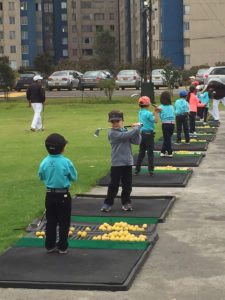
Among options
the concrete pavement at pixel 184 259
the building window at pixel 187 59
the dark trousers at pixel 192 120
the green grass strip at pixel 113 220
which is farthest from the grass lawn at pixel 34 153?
the building window at pixel 187 59

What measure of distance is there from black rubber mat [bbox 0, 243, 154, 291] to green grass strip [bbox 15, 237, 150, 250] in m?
0.11

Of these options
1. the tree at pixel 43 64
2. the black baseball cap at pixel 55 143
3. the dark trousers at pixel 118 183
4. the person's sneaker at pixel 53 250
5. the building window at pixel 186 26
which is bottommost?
the tree at pixel 43 64

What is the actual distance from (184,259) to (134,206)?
98.7 inches

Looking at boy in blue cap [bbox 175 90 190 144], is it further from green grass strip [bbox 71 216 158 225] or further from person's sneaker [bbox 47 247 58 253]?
person's sneaker [bbox 47 247 58 253]

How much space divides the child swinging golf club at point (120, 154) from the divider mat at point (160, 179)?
1.86m

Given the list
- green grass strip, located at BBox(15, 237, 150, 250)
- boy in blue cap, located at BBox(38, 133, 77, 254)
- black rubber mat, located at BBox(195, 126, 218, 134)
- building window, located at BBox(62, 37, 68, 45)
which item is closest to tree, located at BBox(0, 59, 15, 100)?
black rubber mat, located at BBox(195, 126, 218, 134)

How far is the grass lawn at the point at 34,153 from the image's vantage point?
27.9ft

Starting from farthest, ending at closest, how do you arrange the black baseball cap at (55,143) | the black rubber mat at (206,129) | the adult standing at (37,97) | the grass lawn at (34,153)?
1. the adult standing at (37,97)
2. the black rubber mat at (206,129)
3. the grass lawn at (34,153)
4. the black baseball cap at (55,143)

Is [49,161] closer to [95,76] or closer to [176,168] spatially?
[176,168]

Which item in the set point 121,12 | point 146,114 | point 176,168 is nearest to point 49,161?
point 146,114

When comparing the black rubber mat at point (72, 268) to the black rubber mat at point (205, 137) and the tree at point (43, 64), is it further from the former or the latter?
the tree at point (43, 64)

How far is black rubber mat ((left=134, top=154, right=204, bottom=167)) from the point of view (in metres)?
12.4

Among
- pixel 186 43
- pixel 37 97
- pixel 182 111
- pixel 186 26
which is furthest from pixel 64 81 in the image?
pixel 186 26

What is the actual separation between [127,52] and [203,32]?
33897mm
